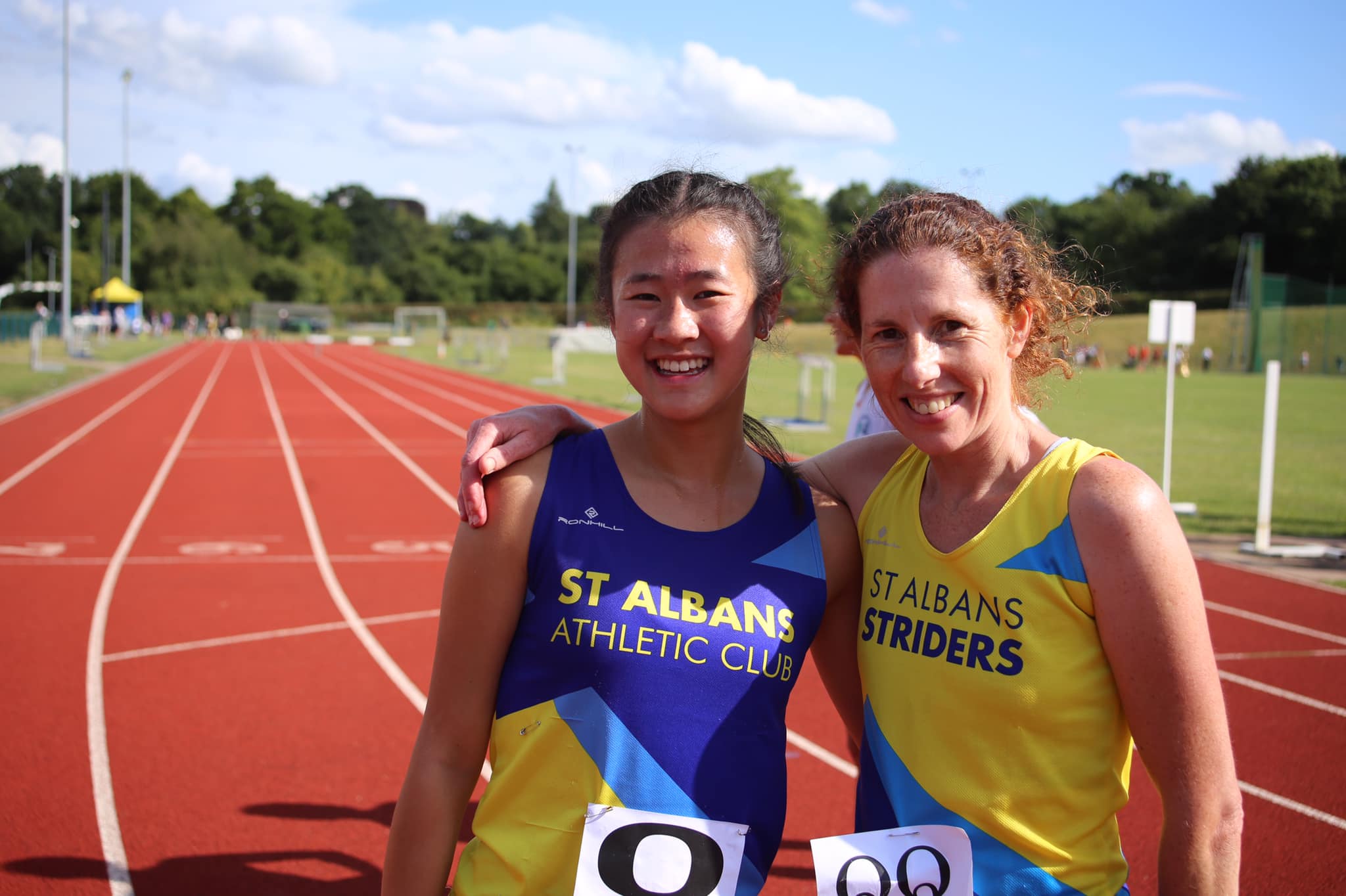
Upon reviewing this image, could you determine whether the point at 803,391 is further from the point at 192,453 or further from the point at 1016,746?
the point at 1016,746

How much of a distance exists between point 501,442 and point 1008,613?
0.88 m

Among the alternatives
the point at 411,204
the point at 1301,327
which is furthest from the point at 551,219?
the point at 1301,327

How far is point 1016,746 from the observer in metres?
1.60

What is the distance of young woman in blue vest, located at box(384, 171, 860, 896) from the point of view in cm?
162

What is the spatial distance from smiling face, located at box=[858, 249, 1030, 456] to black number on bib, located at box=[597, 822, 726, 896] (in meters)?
0.72

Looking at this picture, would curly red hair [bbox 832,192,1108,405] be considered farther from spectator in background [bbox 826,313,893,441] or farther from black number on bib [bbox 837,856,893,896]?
black number on bib [bbox 837,856,893,896]

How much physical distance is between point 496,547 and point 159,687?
4.80 metres

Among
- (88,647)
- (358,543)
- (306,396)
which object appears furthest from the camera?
(306,396)

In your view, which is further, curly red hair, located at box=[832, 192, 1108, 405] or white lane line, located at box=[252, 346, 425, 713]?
white lane line, located at box=[252, 346, 425, 713]

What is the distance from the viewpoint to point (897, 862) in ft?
5.45

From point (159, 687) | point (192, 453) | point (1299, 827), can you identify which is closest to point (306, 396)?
point (192, 453)

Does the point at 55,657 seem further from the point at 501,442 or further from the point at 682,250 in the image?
the point at 682,250

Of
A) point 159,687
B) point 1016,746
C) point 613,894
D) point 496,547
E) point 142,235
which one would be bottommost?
point 159,687

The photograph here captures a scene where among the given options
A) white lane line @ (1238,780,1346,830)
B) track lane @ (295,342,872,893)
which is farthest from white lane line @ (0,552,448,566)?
white lane line @ (1238,780,1346,830)
